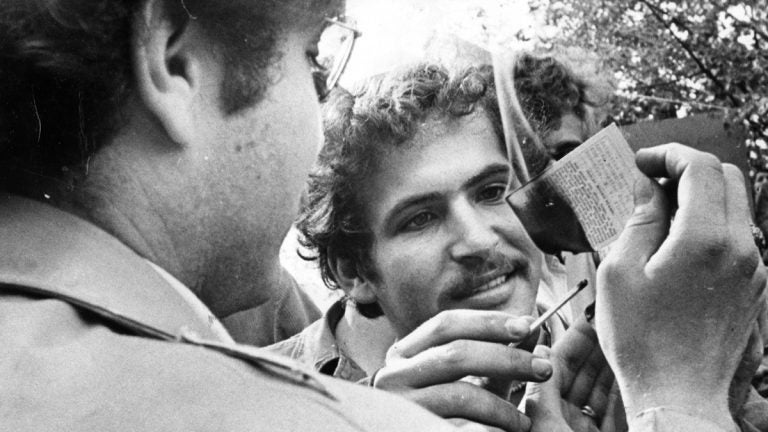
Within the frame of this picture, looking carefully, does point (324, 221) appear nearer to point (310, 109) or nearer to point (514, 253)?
point (514, 253)

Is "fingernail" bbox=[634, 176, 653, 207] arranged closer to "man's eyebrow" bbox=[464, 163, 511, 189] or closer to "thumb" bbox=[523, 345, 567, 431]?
"thumb" bbox=[523, 345, 567, 431]

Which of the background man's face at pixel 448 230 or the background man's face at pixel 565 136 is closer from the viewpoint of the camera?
the background man's face at pixel 448 230

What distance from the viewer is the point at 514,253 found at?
2.62m

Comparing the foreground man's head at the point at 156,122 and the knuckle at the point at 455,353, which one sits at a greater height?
the foreground man's head at the point at 156,122

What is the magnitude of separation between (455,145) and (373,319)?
609mm

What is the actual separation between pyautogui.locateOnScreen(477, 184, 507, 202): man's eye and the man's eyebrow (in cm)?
3

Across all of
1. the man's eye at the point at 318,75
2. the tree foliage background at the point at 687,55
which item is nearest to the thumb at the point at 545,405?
the man's eye at the point at 318,75

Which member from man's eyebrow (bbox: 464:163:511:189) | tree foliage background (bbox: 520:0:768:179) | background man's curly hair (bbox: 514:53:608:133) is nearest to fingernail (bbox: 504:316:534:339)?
man's eyebrow (bbox: 464:163:511:189)

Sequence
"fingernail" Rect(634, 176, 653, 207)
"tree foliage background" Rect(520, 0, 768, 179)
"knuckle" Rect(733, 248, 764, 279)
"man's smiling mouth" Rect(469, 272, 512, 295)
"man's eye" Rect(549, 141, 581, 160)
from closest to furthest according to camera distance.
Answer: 1. "knuckle" Rect(733, 248, 764, 279)
2. "fingernail" Rect(634, 176, 653, 207)
3. "man's smiling mouth" Rect(469, 272, 512, 295)
4. "man's eye" Rect(549, 141, 581, 160)
5. "tree foliage background" Rect(520, 0, 768, 179)

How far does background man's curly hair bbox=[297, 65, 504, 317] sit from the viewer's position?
9.02ft

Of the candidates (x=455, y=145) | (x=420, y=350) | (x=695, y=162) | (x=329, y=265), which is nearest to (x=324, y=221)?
(x=329, y=265)

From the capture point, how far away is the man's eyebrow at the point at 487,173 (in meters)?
2.65

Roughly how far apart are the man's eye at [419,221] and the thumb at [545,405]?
2.06ft

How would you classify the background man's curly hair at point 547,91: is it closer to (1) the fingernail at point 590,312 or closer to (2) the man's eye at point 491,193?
(2) the man's eye at point 491,193
